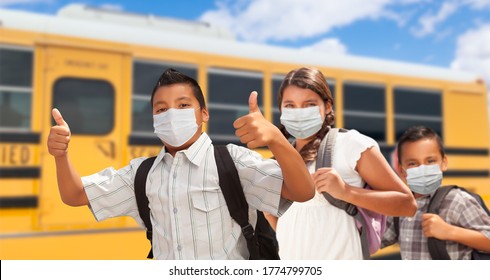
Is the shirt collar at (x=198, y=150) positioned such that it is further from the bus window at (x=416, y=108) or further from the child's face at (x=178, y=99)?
the bus window at (x=416, y=108)

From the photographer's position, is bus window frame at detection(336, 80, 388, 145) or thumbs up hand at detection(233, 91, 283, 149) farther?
bus window frame at detection(336, 80, 388, 145)

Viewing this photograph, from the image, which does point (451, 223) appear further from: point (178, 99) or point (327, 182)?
point (178, 99)

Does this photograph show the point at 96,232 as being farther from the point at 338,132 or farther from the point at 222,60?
the point at 338,132

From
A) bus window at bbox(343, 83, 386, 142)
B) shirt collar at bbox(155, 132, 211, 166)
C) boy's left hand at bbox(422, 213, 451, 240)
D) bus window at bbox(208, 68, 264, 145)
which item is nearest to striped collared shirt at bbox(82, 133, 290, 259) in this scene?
shirt collar at bbox(155, 132, 211, 166)

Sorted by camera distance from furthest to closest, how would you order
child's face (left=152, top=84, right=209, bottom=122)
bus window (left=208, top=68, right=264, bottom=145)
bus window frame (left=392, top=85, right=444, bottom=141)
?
bus window frame (left=392, top=85, right=444, bottom=141), bus window (left=208, top=68, right=264, bottom=145), child's face (left=152, top=84, right=209, bottom=122)

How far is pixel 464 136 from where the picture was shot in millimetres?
4516

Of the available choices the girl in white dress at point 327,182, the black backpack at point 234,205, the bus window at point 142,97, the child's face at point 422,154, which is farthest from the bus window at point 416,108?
the black backpack at point 234,205

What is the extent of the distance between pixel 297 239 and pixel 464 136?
3.53 metres

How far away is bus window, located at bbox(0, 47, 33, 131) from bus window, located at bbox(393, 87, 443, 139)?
2797 millimetres

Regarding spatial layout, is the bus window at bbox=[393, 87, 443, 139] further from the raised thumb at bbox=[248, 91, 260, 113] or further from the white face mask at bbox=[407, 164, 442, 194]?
the raised thumb at bbox=[248, 91, 260, 113]

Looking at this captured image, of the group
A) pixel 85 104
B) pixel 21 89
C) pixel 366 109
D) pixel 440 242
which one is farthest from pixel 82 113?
pixel 440 242

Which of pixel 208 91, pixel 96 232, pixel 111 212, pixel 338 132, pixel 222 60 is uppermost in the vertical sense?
pixel 222 60

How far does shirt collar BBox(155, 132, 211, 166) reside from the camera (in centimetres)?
122

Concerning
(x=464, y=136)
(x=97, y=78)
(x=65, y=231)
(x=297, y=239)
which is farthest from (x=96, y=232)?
Answer: (x=464, y=136)
